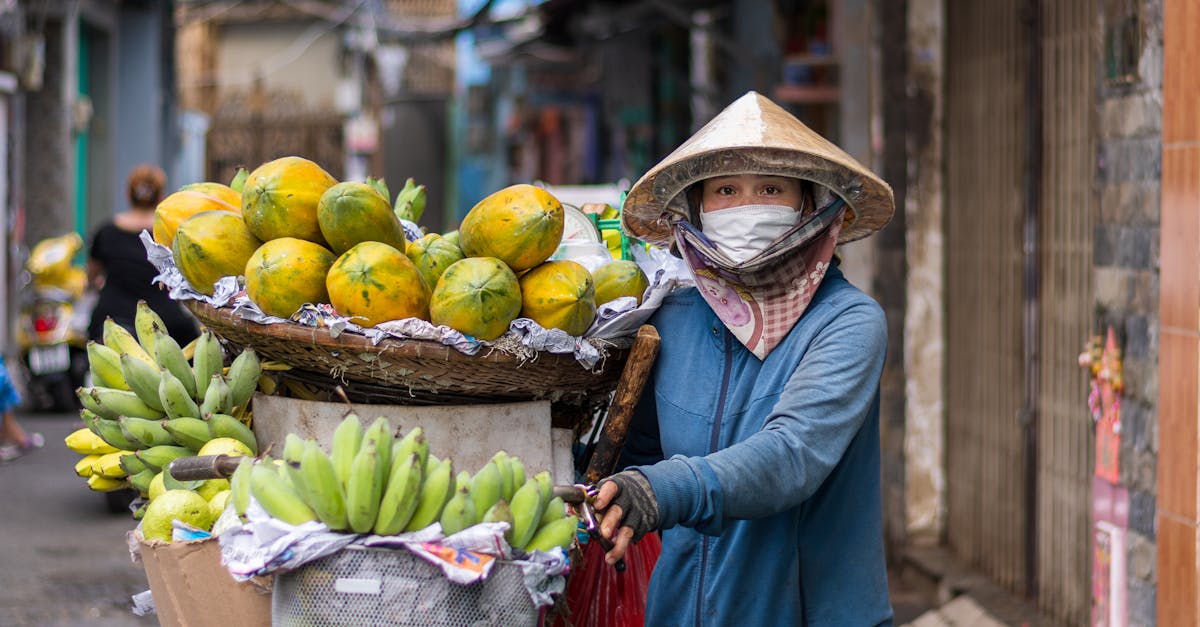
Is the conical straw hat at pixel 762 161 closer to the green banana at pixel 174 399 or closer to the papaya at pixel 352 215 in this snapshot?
the papaya at pixel 352 215

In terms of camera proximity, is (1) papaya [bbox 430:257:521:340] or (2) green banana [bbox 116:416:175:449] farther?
(2) green banana [bbox 116:416:175:449]

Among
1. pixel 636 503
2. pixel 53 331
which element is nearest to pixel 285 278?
pixel 636 503

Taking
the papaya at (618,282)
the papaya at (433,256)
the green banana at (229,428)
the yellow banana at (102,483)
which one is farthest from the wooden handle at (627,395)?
the yellow banana at (102,483)

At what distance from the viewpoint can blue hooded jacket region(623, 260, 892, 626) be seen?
7.68 feet

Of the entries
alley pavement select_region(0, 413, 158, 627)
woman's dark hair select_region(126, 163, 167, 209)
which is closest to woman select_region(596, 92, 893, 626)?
alley pavement select_region(0, 413, 158, 627)

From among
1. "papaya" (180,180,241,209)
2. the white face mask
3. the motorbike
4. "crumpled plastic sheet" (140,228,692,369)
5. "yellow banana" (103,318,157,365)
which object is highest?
"papaya" (180,180,241,209)

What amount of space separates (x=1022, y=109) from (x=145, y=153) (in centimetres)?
1563

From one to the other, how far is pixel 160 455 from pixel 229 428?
0.15m

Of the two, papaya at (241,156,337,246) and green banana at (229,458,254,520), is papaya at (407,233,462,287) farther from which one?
green banana at (229,458,254,520)

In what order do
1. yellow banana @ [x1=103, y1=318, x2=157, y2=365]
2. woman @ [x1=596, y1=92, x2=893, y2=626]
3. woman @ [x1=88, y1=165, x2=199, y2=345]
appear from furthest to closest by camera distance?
1. woman @ [x1=88, y1=165, x2=199, y2=345]
2. yellow banana @ [x1=103, y1=318, x2=157, y2=365]
3. woman @ [x1=596, y1=92, x2=893, y2=626]

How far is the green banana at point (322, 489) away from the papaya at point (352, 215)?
2.26ft

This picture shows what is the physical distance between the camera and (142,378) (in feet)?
8.70

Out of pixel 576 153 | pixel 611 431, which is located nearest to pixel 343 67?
pixel 576 153

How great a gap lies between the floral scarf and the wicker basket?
27 cm
